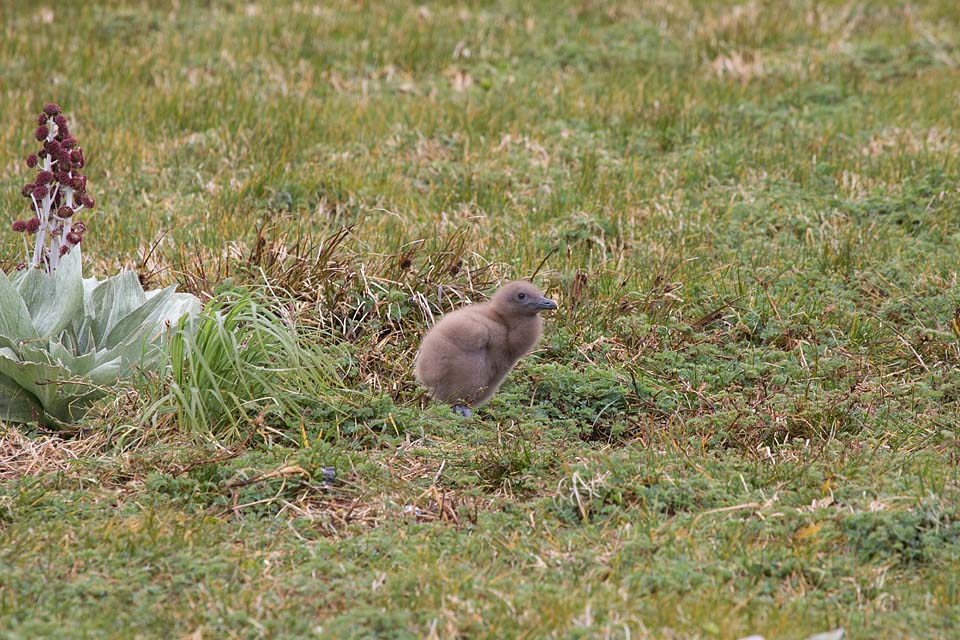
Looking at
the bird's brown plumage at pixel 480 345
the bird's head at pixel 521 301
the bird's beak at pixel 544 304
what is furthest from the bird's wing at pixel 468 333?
the bird's beak at pixel 544 304

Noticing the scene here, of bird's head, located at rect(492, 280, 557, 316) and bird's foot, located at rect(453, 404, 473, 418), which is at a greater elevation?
bird's head, located at rect(492, 280, 557, 316)

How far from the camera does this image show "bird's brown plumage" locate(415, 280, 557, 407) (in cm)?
586

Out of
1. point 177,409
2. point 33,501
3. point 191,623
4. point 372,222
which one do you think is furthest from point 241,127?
point 191,623

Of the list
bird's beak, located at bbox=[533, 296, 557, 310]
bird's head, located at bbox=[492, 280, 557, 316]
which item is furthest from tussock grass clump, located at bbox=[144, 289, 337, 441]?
bird's beak, located at bbox=[533, 296, 557, 310]

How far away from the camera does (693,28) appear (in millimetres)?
12836

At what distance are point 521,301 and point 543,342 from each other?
78 cm

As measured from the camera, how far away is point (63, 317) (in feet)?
19.3

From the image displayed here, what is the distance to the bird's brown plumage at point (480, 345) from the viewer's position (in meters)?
5.86

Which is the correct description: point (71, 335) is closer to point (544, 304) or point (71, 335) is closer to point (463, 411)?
point (463, 411)

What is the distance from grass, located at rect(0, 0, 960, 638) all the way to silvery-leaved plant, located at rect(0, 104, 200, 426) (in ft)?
0.90

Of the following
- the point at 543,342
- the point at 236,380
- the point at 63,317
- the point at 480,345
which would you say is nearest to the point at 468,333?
the point at 480,345

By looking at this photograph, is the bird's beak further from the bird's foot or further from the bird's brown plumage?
the bird's foot

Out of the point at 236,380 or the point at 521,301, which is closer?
the point at 236,380

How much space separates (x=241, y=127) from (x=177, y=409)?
490 centimetres
